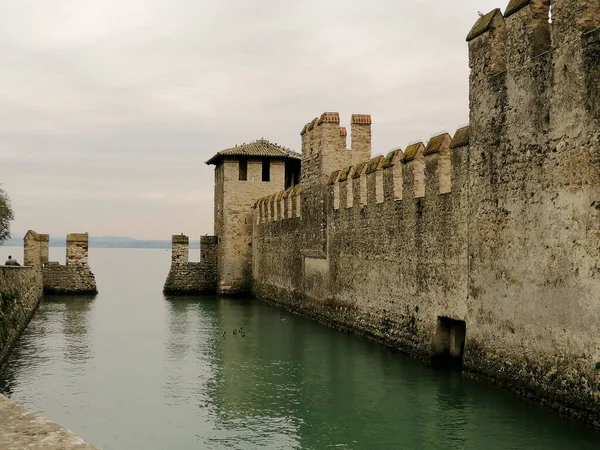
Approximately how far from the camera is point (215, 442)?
8.33m

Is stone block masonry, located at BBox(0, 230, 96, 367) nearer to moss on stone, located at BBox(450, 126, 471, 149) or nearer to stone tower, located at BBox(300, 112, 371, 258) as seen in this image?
stone tower, located at BBox(300, 112, 371, 258)

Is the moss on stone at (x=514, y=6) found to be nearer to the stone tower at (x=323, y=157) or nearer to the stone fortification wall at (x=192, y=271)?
the stone tower at (x=323, y=157)

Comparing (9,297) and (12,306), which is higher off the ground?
(9,297)

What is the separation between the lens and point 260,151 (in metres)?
29.7

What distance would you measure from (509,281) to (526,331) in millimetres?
815

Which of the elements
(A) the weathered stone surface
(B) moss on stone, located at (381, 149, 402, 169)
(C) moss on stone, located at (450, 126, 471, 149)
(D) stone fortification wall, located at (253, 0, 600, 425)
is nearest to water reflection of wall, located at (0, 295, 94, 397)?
(A) the weathered stone surface

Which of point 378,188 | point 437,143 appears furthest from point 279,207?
point 437,143

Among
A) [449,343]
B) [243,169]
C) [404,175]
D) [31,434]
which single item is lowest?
[449,343]

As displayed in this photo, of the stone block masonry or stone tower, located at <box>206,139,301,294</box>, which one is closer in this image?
the stone block masonry

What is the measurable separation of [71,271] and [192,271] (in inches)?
196

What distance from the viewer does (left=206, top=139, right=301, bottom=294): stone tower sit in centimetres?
2938

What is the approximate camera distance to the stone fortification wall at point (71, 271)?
3000cm

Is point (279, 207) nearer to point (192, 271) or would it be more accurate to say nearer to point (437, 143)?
point (192, 271)

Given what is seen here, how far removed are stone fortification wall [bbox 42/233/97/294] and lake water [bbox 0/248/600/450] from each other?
12526 mm
